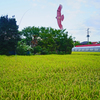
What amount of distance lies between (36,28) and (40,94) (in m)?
18.8

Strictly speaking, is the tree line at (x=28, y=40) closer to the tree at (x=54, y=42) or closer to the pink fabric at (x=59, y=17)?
the tree at (x=54, y=42)

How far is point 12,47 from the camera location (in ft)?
36.6

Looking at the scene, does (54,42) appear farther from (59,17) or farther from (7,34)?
(59,17)

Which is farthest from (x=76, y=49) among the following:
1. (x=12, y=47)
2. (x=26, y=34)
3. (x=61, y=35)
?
(x=12, y=47)

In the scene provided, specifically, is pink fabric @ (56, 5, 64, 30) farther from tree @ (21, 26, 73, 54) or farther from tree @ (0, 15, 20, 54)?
tree @ (21, 26, 73, 54)

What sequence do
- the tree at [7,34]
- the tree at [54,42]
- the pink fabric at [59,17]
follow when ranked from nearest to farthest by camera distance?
the pink fabric at [59,17], the tree at [7,34], the tree at [54,42]

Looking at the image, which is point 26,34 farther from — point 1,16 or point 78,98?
point 78,98

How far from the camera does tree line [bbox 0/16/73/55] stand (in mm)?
10695

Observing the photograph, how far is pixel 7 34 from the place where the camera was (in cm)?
1045

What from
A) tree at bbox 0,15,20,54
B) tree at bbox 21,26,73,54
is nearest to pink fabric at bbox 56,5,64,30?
tree at bbox 0,15,20,54

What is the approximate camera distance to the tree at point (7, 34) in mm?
10529

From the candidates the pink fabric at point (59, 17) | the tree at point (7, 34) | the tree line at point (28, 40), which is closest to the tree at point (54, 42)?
the tree line at point (28, 40)

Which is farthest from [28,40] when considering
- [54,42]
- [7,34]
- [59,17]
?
[59,17]

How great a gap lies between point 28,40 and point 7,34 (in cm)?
891
